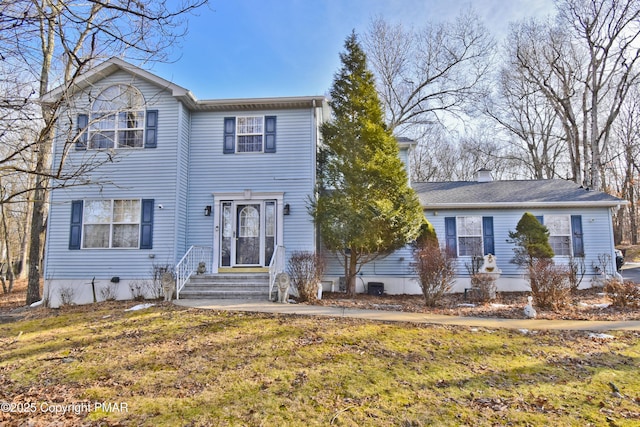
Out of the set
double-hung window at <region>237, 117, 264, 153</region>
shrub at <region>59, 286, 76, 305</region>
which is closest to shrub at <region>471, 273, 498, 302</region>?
double-hung window at <region>237, 117, 264, 153</region>

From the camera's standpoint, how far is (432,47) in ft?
62.0

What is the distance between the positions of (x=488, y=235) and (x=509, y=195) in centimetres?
185

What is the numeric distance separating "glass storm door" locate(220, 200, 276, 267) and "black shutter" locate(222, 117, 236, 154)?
5.33ft

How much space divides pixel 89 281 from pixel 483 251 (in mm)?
12310

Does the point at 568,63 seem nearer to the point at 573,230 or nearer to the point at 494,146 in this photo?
the point at 494,146

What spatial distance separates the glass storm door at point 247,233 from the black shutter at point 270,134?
162 cm

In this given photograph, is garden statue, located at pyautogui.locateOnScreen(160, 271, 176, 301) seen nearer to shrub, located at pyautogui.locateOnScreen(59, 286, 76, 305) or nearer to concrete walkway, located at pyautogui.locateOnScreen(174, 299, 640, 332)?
concrete walkway, located at pyautogui.locateOnScreen(174, 299, 640, 332)

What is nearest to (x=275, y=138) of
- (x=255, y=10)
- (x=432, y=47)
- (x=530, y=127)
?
(x=255, y=10)

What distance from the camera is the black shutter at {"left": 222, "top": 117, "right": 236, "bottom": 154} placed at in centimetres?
1091

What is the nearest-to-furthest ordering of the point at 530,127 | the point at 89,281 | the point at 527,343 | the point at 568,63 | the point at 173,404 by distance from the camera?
1. the point at 173,404
2. the point at 527,343
3. the point at 89,281
4. the point at 568,63
5. the point at 530,127

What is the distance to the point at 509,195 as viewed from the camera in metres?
12.9

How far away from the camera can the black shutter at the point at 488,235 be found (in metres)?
12.2

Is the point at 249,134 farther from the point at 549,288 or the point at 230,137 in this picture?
the point at 549,288

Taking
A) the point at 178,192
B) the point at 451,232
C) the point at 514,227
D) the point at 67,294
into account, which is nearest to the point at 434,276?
the point at 451,232
